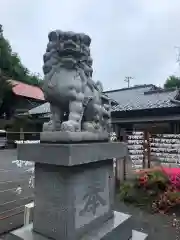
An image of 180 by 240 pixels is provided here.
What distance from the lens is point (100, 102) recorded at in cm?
265

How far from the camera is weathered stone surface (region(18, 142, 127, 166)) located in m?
1.90

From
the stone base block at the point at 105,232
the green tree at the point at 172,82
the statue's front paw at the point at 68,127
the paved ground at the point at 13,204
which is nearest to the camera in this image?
the statue's front paw at the point at 68,127

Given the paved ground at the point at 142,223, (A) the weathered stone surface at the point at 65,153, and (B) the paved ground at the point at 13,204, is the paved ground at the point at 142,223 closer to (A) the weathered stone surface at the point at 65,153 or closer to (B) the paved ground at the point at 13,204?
(B) the paved ground at the point at 13,204

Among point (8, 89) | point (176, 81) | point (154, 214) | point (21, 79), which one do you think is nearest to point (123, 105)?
point (154, 214)

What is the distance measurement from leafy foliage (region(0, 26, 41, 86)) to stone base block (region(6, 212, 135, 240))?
20.3 metres

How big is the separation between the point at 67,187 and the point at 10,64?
25.4 metres

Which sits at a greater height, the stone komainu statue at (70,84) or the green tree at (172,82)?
the green tree at (172,82)

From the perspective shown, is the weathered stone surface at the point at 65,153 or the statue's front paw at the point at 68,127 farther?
the statue's front paw at the point at 68,127

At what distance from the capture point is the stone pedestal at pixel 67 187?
2.01 metres

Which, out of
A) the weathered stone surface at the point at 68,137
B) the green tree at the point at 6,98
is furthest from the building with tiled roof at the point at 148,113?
the weathered stone surface at the point at 68,137

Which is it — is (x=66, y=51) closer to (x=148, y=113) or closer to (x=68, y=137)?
(x=68, y=137)

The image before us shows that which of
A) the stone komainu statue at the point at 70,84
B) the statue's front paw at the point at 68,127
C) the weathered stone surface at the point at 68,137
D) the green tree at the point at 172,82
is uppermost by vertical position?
the green tree at the point at 172,82

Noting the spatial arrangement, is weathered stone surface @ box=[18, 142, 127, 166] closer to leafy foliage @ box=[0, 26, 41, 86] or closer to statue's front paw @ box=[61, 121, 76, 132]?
statue's front paw @ box=[61, 121, 76, 132]

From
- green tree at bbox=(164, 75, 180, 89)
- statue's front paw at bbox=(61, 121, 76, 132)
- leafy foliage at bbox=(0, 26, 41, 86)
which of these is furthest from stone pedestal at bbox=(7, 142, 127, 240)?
green tree at bbox=(164, 75, 180, 89)
